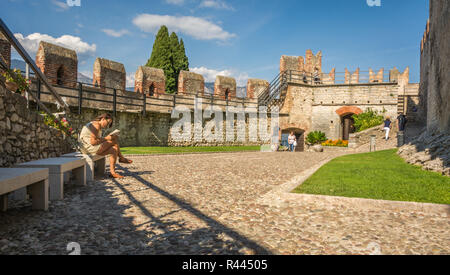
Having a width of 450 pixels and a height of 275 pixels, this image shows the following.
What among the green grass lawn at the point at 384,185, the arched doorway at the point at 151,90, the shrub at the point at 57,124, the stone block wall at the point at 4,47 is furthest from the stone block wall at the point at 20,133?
the arched doorway at the point at 151,90

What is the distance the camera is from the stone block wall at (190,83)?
707 inches

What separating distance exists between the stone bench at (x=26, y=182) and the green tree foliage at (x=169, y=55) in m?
28.1

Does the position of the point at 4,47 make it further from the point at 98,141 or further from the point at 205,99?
the point at 205,99

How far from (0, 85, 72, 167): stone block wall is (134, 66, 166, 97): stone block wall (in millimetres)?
11025

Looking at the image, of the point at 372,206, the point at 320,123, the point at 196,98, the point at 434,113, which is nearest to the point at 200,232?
the point at 372,206

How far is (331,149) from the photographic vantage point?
20.1 m

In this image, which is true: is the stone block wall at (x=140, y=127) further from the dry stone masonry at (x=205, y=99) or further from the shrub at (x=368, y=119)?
the shrub at (x=368, y=119)

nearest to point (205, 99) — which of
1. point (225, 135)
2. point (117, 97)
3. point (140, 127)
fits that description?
point (225, 135)

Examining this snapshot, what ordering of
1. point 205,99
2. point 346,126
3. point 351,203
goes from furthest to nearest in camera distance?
point 346,126 → point 205,99 → point 351,203

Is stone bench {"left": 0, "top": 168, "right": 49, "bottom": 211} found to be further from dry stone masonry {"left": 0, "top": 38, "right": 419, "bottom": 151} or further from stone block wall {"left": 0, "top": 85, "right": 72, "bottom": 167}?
dry stone masonry {"left": 0, "top": 38, "right": 419, "bottom": 151}

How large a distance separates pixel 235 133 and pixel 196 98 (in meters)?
4.23

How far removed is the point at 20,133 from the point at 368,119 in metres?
21.9

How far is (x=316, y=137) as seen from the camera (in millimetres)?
23047

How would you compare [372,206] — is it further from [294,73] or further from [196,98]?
[294,73]
